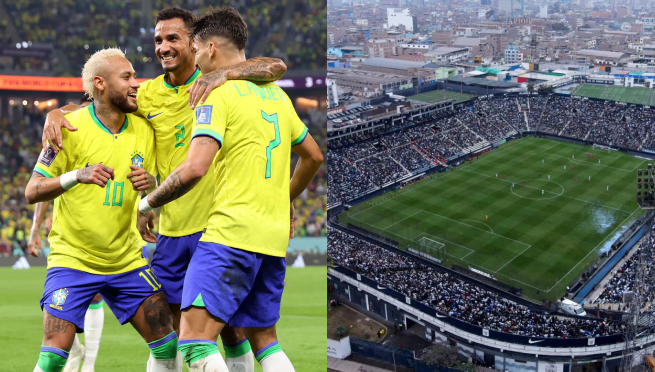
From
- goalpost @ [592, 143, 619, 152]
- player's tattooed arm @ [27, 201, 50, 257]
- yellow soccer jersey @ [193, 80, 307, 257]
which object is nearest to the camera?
yellow soccer jersey @ [193, 80, 307, 257]

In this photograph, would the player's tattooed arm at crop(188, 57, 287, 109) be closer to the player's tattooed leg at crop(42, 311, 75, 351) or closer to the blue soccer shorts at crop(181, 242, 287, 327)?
the blue soccer shorts at crop(181, 242, 287, 327)

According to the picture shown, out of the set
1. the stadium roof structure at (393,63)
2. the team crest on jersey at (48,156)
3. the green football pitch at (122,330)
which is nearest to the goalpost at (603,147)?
the stadium roof structure at (393,63)

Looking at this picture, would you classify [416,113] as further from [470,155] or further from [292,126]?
[292,126]

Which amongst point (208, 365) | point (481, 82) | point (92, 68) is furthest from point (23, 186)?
point (208, 365)

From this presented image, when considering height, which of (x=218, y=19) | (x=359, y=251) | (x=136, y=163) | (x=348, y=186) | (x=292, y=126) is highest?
(x=218, y=19)

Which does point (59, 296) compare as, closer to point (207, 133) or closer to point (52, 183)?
point (52, 183)

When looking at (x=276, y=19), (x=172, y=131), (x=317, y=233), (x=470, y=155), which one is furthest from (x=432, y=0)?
(x=276, y=19)

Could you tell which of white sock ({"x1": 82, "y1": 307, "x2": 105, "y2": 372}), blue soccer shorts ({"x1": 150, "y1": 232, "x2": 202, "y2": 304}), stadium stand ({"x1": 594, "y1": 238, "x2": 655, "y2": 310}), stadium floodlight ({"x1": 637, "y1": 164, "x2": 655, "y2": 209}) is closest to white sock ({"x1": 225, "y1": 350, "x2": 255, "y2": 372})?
blue soccer shorts ({"x1": 150, "y1": 232, "x2": 202, "y2": 304})
